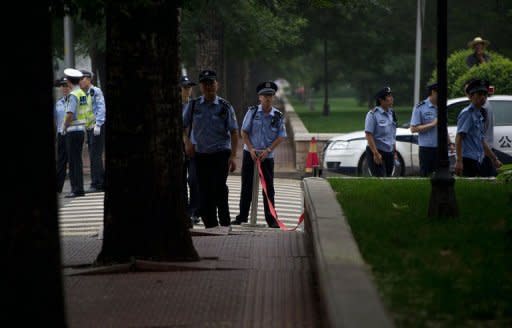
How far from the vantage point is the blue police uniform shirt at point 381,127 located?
48.9ft

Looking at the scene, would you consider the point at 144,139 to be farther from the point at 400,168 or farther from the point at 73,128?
the point at 400,168

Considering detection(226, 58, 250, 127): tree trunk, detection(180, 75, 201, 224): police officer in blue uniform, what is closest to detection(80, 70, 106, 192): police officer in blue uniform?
detection(180, 75, 201, 224): police officer in blue uniform

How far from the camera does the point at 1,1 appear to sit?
516cm

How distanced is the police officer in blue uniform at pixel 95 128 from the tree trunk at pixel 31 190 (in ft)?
41.8

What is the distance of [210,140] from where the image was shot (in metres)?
13.2

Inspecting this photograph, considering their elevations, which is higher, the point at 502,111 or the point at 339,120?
the point at 502,111

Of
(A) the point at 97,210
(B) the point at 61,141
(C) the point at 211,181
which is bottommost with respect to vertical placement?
(A) the point at 97,210

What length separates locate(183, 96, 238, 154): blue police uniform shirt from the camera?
13.2m

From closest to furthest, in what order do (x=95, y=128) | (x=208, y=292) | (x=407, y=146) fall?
(x=208, y=292) → (x=95, y=128) → (x=407, y=146)

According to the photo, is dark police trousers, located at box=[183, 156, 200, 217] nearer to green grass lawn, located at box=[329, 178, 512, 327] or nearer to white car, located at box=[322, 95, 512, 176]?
green grass lawn, located at box=[329, 178, 512, 327]

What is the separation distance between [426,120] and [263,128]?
89.5 inches

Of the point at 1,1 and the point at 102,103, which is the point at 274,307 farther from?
the point at 102,103

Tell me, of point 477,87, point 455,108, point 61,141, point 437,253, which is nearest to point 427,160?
point 477,87

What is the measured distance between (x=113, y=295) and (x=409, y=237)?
214 centimetres
